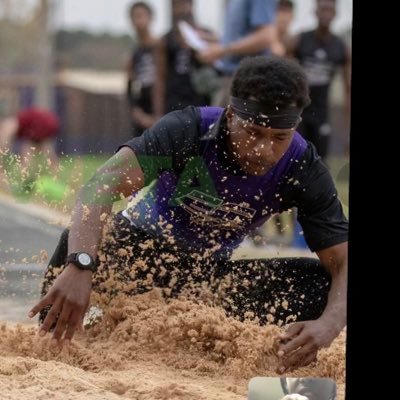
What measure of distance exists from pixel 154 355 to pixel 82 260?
14.6 inches

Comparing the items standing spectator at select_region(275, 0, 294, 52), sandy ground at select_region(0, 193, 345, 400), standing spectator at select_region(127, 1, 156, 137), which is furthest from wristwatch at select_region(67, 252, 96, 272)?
standing spectator at select_region(275, 0, 294, 52)

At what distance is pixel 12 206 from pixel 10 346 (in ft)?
1.36

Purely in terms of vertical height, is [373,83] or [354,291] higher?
[373,83]

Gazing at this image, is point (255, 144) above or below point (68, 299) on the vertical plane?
above

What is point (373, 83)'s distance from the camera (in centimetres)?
228

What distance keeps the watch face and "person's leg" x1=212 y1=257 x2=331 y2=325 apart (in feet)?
1.24

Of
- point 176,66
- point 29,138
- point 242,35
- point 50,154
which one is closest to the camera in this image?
point 50,154

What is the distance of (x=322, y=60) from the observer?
5180 mm

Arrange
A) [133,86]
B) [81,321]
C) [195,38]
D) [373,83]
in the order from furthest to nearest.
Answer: [133,86] → [195,38] → [81,321] → [373,83]

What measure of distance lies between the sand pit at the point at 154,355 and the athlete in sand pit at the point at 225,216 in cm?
5

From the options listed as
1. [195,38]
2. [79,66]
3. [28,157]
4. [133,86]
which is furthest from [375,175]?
[79,66]

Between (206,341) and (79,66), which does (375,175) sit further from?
(79,66)

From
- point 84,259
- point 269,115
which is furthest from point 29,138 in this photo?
point 269,115

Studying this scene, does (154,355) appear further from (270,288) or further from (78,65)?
(78,65)
